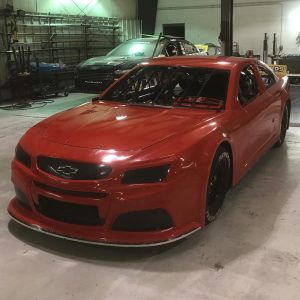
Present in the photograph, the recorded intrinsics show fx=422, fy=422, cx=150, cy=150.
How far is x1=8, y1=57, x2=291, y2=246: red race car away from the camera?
8.49 ft

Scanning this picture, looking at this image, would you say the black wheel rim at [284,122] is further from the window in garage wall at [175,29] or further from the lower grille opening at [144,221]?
the window in garage wall at [175,29]

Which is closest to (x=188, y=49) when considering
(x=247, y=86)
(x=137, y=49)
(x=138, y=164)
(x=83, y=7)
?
(x=137, y=49)

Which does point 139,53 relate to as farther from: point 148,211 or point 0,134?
point 148,211

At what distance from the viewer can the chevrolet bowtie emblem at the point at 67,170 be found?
8.68 ft

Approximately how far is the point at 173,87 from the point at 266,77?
1368 millimetres

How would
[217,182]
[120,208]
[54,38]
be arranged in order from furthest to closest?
[54,38]
[217,182]
[120,208]

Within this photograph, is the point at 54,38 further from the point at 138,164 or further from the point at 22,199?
the point at 138,164

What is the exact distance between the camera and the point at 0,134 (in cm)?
660

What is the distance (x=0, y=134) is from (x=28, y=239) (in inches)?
155

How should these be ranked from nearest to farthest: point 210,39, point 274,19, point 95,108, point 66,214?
point 66,214
point 95,108
point 274,19
point 210,39

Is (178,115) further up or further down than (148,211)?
further up

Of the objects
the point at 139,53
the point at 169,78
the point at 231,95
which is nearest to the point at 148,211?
the point at 231,95

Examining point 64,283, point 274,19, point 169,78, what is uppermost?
point 274,19

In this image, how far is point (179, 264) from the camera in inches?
106
